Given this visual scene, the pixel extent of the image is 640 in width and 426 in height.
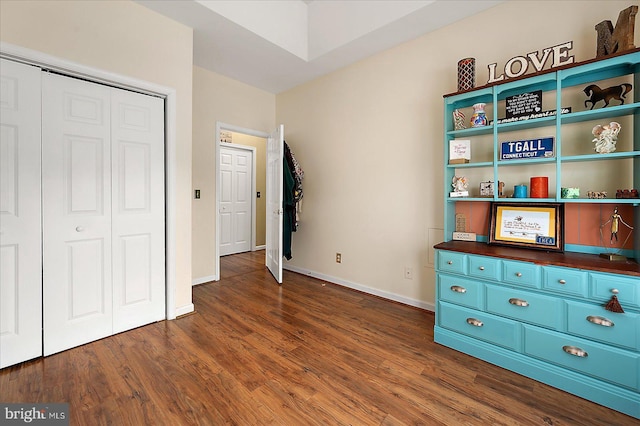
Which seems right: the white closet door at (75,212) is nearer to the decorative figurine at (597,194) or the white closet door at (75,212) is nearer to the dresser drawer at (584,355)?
the dresser drawer at (584,355)

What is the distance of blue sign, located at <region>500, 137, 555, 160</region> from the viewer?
1.94 m

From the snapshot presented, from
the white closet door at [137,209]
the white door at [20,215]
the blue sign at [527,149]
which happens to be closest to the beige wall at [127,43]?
the white closet door at [137,209]

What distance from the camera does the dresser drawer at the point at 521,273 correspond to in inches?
69.0

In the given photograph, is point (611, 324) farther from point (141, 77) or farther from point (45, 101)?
point (45, 101)

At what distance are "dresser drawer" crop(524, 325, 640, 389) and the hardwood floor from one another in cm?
18

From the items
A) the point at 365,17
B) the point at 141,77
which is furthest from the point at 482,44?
the point at 141,77

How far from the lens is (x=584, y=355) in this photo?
5.22 feet

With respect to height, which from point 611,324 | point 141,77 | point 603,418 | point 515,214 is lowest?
point 603,418

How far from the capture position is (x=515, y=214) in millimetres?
2143

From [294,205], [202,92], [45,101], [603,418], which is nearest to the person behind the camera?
[603,418]

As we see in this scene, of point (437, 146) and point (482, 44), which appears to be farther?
point (437, 146)

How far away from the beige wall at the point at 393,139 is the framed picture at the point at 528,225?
0.55 m

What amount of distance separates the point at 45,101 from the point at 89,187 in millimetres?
624

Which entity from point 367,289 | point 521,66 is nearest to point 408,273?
point 367,289
